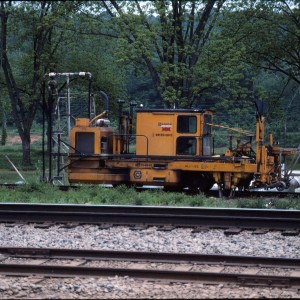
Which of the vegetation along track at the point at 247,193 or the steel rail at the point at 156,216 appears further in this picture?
the vegetation along track at the point at 247,193

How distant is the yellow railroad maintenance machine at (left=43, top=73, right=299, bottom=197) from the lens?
63.0 ft

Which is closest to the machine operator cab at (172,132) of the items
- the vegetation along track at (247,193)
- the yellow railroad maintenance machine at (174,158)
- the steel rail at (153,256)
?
the yellow railroad maintenance machine at (174,158)

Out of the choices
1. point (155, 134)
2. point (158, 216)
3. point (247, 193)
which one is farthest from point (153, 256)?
point (247, 193)

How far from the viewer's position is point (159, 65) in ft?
95.4

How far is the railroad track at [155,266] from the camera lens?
8.99 m

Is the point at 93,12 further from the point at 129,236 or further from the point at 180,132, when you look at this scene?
the point at 129,236

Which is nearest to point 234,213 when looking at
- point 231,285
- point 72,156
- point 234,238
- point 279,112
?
point 234,238

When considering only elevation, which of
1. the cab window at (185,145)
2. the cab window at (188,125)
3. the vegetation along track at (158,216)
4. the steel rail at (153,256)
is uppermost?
the cab window at (188,125)

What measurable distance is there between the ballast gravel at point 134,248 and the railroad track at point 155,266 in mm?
198

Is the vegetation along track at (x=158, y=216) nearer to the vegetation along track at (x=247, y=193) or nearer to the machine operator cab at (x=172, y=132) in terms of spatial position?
the vegetation along track at (x=247, y=193)

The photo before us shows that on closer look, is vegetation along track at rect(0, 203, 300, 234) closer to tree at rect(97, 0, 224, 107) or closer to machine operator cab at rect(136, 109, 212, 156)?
machine operator cab at rect(136, 109, 212, 156)

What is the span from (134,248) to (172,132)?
8685 millimetres

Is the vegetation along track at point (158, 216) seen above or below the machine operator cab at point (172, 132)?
below

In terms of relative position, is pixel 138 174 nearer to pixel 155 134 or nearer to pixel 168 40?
pixel 155 134
